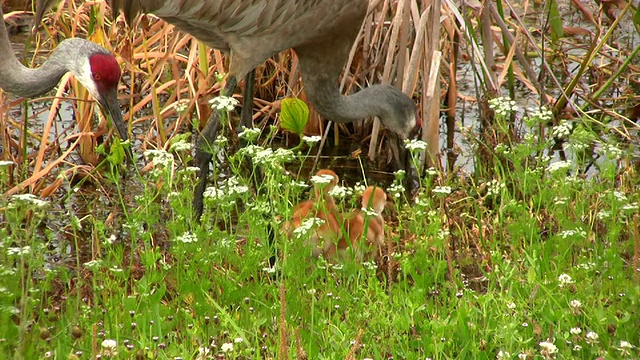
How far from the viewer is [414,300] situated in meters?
3.29

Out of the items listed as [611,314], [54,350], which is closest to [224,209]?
[54,350]

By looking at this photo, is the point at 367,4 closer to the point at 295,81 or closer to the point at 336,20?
the point at 336,20

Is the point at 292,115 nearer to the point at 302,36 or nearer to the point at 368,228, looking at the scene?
the point at 302,36

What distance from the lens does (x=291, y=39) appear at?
4.93 metres

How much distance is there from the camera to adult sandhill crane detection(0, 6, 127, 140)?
187 inches

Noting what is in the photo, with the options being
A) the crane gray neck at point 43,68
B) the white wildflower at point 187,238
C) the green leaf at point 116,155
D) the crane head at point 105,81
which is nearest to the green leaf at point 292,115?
the crane head at point 105,81

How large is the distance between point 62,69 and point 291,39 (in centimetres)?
108

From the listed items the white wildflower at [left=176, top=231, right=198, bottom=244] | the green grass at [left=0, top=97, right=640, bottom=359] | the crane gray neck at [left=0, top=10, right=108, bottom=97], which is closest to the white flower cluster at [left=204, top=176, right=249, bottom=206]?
the green grass at [left=0, top=97, right=640, bottom=359]

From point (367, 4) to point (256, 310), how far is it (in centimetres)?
208

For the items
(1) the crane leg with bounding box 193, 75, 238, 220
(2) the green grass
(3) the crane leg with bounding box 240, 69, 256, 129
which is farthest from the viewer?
(3) the crane leg with bounding box 240, 69, 256, 129

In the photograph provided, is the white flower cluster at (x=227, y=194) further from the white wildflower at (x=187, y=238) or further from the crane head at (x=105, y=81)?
the crane head at (x=105, y=81)

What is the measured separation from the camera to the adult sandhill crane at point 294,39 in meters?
4.69

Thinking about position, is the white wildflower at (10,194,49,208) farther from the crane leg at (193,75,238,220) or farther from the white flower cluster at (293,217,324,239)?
the crane leg at (193,75,238,220)

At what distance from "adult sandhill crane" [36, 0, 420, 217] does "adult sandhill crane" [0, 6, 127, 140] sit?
36 cm
